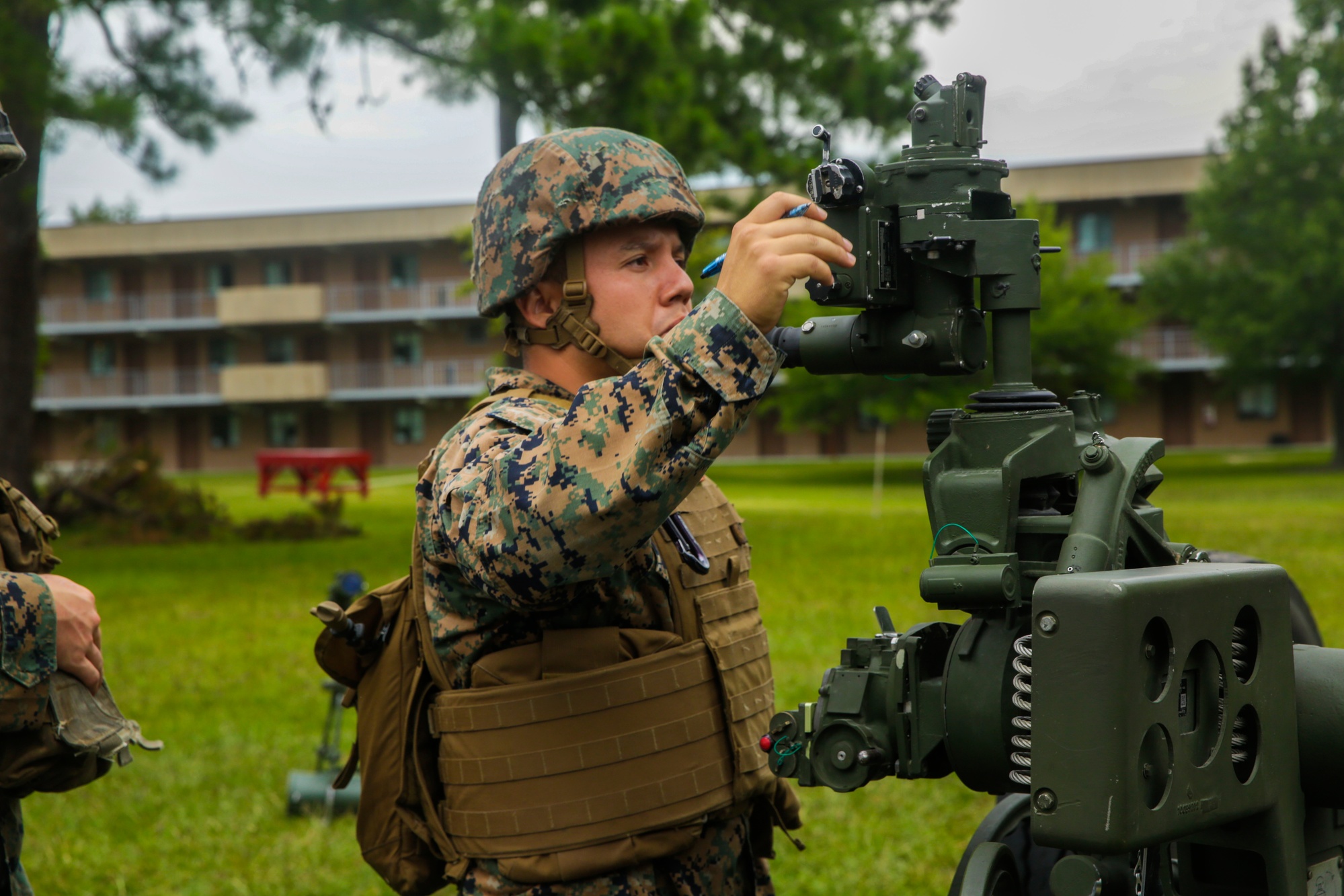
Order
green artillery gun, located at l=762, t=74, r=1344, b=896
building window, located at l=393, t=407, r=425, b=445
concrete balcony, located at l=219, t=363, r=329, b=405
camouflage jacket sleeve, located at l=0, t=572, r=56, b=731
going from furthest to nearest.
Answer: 1. building window, located at l=393, t=407, r=425, b=445
2. concrete balcony, located at l=219, t=363, r=329, b=405
3. camouflage jacket sleeve, located at l=0, t=572, r=56, b=731
4. green artillery gun, located at l=762, t=74, r=1344, b=896

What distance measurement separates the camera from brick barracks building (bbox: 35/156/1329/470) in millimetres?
42250

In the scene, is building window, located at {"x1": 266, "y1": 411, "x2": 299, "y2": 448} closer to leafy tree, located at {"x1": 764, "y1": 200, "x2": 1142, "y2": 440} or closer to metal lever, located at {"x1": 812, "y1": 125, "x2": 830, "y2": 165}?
leafy tree, located at {"x1": 764, "y1": 200, "x2": 1142, "y2": 440}

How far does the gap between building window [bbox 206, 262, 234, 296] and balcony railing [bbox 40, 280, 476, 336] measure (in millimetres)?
402

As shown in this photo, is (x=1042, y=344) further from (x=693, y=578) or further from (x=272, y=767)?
(x=693, y=578)

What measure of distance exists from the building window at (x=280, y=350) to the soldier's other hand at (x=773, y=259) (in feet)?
151

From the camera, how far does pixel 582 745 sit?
206 cm

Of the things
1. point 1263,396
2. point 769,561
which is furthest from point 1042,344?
point 769,561

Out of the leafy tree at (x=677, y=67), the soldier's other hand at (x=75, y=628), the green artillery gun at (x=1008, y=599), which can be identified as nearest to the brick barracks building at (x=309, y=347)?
the leafy tree at (x=677, y=67)

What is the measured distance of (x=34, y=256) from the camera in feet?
44.4

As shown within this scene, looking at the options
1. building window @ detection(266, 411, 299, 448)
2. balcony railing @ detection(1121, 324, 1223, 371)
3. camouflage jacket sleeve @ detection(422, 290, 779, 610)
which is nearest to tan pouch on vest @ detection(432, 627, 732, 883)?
camouflage jacket sleeve @ detection(422, 290, 779, 610)

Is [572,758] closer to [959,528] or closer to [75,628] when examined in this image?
[959,528]

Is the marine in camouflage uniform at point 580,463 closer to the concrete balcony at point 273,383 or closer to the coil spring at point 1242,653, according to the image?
the coil spring at point 1242,653

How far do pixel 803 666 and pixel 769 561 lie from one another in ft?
18.7

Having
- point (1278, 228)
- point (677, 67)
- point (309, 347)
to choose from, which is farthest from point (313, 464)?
point (1278, 228)
